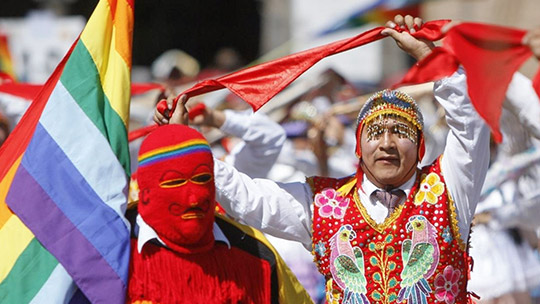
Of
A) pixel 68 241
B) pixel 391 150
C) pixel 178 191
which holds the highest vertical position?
pixel 391 150

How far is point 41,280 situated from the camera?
4.44 meters

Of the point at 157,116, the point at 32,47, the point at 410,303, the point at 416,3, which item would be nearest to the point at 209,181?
the point at 157,116

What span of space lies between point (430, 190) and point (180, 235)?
99cm

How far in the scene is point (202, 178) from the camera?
4.42m

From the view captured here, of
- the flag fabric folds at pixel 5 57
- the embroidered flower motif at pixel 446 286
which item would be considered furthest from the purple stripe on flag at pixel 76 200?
the flag fabric folds at pixel 5 57

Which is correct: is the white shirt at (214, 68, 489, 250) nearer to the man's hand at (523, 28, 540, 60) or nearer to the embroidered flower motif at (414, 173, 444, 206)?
the embroidered flower motif at (414, 173, 444, 206)

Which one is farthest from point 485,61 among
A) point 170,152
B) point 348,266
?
point 170,152

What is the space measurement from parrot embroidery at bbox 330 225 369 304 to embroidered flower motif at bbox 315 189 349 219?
0.07 metres

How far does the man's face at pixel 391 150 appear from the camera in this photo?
4504mm

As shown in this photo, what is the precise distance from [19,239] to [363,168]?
138 centimetres

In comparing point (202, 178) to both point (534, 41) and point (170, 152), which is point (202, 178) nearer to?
point (170, 152)

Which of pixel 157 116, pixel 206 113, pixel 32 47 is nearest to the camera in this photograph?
pixel 157 116

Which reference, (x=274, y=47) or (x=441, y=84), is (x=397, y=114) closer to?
(x=441, y=84)

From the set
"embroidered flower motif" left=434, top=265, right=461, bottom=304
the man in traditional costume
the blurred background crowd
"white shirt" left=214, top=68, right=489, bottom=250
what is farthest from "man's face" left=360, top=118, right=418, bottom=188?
the blurred background crowd
